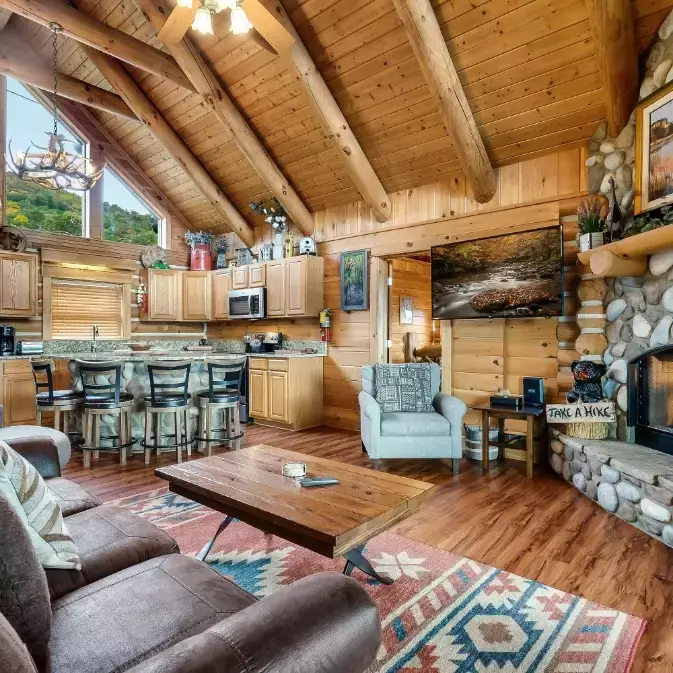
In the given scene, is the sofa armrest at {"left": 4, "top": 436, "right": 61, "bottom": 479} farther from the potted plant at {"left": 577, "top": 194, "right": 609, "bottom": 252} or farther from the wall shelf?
the potted plant at {"left": 577, "top": 194, "right": 609, "bottom": 252}

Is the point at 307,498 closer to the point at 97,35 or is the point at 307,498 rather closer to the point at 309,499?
the point at 309,499

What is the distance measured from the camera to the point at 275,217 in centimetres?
641

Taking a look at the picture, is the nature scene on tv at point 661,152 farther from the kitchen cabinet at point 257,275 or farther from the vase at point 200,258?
the vase at point 200,258

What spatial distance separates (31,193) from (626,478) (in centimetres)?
730

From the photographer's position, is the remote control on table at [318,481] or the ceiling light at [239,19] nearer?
the remote control on table at [318,481]

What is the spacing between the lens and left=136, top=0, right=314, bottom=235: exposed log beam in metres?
4.34

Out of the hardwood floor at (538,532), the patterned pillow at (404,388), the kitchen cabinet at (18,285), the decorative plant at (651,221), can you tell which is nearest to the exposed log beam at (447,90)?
the decorative plant at (651,221)

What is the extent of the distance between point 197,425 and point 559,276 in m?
3.74

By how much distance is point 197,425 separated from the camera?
4.77 m

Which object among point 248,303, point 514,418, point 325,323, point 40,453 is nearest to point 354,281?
point 325,323

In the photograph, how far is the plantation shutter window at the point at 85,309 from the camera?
21.0 ft

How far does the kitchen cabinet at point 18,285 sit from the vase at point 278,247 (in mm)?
3095

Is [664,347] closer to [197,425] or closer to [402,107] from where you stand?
[402,107]

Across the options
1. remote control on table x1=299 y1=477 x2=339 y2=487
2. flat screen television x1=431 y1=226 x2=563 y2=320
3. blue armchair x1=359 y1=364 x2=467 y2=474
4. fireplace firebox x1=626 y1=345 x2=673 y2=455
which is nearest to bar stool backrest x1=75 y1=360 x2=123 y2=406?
blue armchair x1=359 y1=364 x2=467 y2=474
